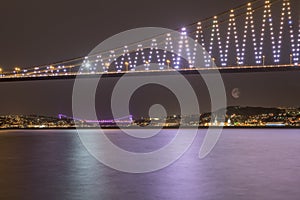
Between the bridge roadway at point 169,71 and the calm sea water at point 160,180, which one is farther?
the bridge roadway at point 169,71

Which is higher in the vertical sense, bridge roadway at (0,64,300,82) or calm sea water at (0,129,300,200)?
bridge roadway at (0,64,300,82)

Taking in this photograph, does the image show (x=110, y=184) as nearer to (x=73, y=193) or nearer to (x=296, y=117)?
(x=73, y=193)

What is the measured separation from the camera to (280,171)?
32.0ft

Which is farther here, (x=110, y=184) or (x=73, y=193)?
(x=110, y=184)

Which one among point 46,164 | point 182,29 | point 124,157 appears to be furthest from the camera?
point 182,29

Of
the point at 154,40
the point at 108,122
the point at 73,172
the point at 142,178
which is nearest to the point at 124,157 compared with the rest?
the point at 73,172

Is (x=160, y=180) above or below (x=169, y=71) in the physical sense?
Answer: below

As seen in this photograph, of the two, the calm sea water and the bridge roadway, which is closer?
the calm sea water

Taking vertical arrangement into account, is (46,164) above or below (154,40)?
below

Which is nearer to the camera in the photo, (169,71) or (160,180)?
(160,180)

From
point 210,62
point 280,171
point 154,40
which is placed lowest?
point 280,171

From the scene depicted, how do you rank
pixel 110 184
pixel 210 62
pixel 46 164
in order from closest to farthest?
pixel 110 184
pixel 46 164
pixel 210 62

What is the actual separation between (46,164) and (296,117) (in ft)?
127

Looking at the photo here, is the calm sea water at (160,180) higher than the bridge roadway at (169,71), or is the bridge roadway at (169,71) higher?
the bridge roadway at (169,71)
